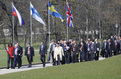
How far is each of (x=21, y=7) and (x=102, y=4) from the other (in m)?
30.9

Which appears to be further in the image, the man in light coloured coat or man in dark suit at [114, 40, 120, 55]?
man in dark suit at [114, 40, 120, 55]

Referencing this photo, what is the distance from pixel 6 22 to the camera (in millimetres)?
36906

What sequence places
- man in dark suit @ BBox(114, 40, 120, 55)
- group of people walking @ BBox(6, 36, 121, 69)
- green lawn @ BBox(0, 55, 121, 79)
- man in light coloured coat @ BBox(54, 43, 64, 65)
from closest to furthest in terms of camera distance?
green lawn @ BBox(0, 55, 121, 79), man in light coloured coat @ BBox(54, 43, 64, 65), group of people walking @ BBox(6, 36, 121, 69), man in dark suit @ BBox(114, 40, 120, 55)

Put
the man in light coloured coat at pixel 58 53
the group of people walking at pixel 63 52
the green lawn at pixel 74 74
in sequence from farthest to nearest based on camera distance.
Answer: the group of people walking at pixel 63 52, the man in light coloured coat at pixel 58 53, the green lawn at pixel 74 74

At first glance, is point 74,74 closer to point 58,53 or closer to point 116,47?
point 58,53

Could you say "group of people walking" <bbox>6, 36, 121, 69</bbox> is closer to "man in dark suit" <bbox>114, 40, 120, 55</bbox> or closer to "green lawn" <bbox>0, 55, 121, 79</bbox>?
"man in dark suit" <bbox>114, 40, 120, 55</bbox>

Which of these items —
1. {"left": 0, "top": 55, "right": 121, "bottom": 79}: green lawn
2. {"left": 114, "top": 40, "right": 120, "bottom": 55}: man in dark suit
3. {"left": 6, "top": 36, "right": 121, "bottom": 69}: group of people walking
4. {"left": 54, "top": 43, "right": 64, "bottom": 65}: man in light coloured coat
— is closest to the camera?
{"left": 0, "top": 55, "right": 121, "bottom": 79}: green lawn

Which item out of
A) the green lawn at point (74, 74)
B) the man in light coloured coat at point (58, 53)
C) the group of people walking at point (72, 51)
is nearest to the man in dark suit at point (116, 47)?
the group of people walking at point (72, 51)

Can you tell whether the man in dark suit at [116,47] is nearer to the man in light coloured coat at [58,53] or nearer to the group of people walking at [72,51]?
the group of people walking at [72,51]

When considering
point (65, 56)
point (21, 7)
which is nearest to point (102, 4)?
point (21, 7)

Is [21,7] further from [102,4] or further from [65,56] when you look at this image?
[102,4]

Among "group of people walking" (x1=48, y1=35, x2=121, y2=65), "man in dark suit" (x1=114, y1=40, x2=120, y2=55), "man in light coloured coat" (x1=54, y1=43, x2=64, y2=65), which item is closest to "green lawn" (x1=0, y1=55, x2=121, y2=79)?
"man in light coloured coat" (x1=54, y1=43, x2=64, y2=65)

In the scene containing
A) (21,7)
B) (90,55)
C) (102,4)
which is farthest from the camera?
(102,4)

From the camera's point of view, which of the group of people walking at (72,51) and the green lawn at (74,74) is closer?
the green lawn at (74,74)
